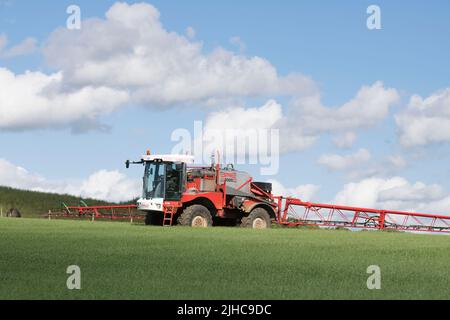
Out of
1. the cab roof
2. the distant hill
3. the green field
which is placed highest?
the cab roof

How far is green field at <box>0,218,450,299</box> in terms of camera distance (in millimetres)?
8845

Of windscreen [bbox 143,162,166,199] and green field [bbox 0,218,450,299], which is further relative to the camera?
windscreen [bbox 143,162,166,199]

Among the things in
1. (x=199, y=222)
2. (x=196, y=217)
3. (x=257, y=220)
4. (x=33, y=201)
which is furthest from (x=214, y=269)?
(x=33, y=201)

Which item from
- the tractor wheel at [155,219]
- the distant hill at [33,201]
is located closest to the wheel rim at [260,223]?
the tractor wheel at [155,219]

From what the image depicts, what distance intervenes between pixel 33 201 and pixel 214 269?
125ft

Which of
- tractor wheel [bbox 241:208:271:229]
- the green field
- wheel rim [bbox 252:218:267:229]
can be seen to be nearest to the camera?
the green field

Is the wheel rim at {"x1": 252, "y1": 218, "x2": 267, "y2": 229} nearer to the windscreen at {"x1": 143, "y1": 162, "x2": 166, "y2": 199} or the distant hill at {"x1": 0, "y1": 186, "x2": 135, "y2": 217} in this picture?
the windscreen at {"x1": 143, "y1": 162, "x2": 166, "y2": 199}

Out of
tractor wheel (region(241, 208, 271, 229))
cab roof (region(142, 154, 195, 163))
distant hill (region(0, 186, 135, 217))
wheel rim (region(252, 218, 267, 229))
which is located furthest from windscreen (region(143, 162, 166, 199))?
distant hill (region(0, 186, 135, 217))

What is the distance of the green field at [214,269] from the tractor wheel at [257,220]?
10140 mm

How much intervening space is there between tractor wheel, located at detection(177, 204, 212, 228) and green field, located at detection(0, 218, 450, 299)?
7914 mm

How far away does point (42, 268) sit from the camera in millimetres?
10992

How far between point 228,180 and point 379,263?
49.1 ft

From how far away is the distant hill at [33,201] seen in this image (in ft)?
147
